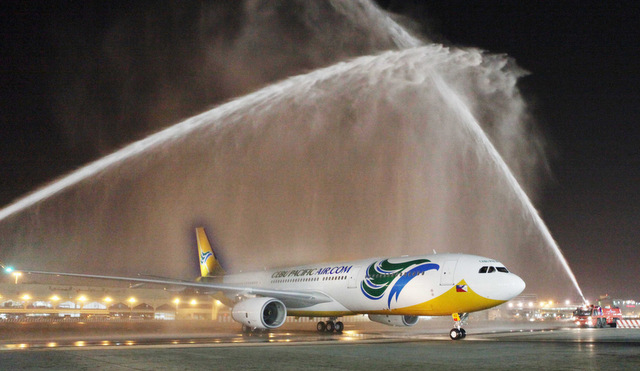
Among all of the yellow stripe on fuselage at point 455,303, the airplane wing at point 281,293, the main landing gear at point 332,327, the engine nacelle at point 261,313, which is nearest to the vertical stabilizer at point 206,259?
the airplane wing at point 281,293

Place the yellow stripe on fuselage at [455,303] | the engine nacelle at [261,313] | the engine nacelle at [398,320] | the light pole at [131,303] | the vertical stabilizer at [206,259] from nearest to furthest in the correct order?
1. the yellow stripe on fuselage at [455,303]
2. the engine nacelle at [261,313]
3. the engine nacelle at [398,320]
4. the vertical stabilizer at [206,259]
5. the light pole at [131,303]

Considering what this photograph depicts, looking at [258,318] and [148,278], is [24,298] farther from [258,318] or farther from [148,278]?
[258,318]

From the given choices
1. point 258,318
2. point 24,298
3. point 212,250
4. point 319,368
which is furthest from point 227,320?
point 319,368

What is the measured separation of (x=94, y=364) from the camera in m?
13.8

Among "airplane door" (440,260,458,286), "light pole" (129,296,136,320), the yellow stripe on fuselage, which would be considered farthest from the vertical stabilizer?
"light pole" (129,296,136,320)

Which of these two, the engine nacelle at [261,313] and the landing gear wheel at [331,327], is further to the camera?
the landing gear wheel at [331,327]

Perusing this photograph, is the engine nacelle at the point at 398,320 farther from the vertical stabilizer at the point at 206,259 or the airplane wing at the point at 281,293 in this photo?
the vertical stabilizer at the point at 206,259

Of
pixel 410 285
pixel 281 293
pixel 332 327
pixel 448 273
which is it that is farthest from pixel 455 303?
pixel 281 293

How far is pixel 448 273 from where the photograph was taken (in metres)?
26.0

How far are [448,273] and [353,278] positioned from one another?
663cm

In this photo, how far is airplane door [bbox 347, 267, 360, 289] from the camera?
101 ft

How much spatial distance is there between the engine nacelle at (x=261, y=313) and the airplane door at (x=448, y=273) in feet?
32.2

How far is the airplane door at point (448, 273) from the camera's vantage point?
84.5 feet

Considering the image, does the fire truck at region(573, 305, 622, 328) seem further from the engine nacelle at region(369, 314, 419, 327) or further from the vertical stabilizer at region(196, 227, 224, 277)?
the vertical stabilizer at region(196, 227, 224, 277)
